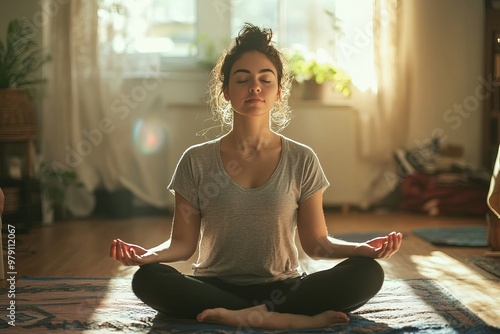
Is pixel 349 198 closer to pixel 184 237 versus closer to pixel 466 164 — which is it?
pixel 466 164

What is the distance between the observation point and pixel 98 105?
4.35m

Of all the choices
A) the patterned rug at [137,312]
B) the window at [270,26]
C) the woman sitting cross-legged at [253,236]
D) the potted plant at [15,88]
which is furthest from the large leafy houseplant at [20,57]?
the woman sitting cross-legged at [253,236]

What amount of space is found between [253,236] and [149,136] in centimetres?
257

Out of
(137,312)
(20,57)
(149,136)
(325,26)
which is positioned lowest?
(137,312)

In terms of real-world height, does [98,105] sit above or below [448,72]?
below

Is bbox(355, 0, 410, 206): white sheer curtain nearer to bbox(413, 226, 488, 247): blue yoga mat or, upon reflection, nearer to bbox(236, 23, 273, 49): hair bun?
bbox(413, 226, 488, 247): blue yoga mat

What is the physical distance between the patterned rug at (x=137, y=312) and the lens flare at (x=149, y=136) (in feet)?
6.47

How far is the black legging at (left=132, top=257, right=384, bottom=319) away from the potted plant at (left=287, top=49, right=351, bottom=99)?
265 centimetres

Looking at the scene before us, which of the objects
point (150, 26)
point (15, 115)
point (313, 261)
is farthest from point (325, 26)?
point (313, 261)

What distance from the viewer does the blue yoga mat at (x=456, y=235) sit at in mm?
3304

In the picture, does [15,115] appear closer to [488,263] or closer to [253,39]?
[253,39]

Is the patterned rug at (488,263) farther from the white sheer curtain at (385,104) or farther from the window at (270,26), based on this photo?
the window at (270,26)

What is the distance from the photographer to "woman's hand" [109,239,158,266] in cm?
175

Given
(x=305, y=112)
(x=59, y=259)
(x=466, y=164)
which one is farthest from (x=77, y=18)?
(x=466, y=164)
